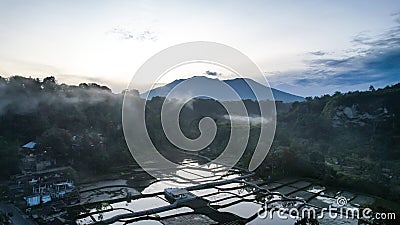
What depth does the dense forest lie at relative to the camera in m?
16.1

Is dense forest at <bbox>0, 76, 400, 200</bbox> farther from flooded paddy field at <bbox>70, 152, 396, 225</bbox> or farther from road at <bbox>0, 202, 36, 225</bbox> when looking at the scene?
road at <bbox>0, 202, 36, 225</bbox>

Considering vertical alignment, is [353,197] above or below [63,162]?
below

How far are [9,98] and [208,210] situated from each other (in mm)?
17099

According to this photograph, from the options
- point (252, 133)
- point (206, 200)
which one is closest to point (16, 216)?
point (206, 200)

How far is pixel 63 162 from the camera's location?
1666cm

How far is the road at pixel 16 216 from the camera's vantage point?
31.4ft

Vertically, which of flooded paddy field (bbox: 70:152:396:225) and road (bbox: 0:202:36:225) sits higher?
road (bbox: 0:202:36:225)

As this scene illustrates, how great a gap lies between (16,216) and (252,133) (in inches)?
705

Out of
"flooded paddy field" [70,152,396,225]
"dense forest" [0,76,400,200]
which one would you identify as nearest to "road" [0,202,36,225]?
"flooded paddy field" [70,152,396,225]

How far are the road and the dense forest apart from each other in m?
3.91

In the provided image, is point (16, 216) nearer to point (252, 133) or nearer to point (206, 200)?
point (206, 200)

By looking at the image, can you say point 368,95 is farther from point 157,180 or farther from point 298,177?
point 157,180

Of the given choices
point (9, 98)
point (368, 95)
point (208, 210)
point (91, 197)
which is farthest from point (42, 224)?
point (368, 95)

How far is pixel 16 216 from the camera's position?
1005cm
